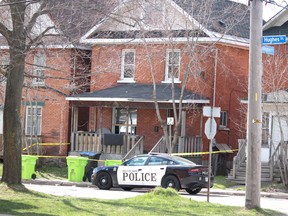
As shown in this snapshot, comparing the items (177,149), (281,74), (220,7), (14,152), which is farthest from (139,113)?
(14,152)

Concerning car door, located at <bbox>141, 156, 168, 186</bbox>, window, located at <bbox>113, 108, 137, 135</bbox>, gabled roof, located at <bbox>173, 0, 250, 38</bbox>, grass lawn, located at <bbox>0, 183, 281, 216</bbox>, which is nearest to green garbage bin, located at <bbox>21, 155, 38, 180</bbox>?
car door, located at <bbox>141, 156, 168, 186</bbox>

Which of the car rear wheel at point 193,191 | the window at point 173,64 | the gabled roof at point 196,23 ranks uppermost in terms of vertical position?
the gabled roof at point 196,23

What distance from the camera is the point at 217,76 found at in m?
35.4

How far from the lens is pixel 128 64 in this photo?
121 feet

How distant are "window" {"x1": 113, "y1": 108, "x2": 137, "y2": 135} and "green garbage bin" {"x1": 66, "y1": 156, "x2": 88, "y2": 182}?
6682mm

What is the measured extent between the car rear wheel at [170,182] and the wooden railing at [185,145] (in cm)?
731

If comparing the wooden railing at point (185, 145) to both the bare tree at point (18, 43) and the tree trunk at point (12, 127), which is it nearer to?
A: the bare tree at point (18, 43)

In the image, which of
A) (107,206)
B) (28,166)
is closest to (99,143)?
(28,166)

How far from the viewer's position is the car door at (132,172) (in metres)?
26.4

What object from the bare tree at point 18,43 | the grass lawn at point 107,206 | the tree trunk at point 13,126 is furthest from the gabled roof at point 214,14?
the grass lawn at point 107,206

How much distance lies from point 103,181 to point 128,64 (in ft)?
34.7

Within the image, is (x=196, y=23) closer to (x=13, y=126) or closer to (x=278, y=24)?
(x=278, y=24)

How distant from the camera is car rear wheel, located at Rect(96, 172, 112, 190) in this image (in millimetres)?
27484

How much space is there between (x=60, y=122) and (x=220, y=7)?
10902 mm
